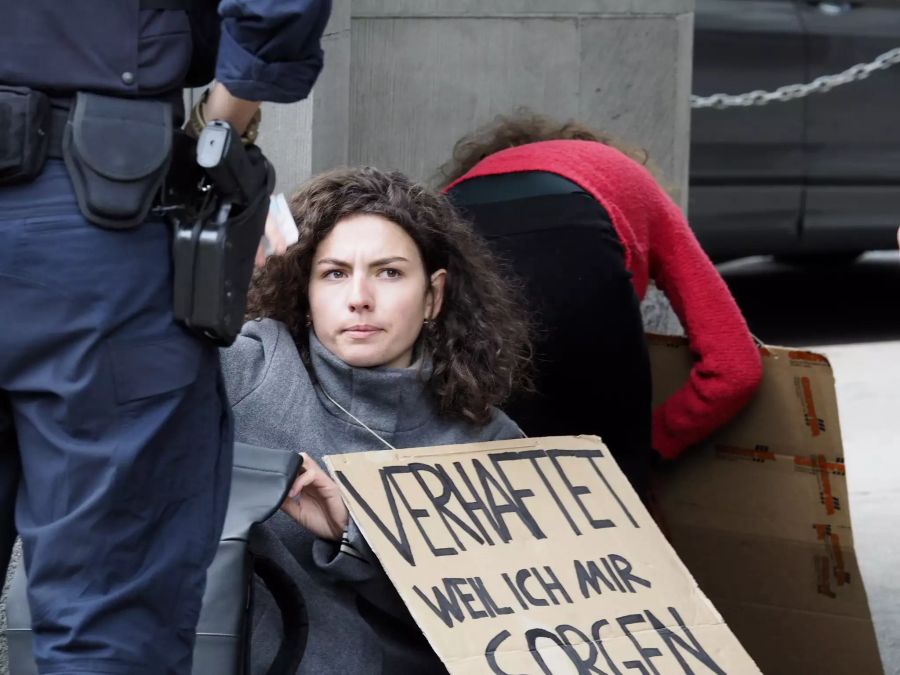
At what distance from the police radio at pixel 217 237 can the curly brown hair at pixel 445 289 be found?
32.7 inches

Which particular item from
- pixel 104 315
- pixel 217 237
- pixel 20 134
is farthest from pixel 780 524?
pixel 20 134

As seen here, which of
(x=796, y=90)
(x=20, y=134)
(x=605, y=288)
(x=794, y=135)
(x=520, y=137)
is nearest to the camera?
(x=20, y=134)

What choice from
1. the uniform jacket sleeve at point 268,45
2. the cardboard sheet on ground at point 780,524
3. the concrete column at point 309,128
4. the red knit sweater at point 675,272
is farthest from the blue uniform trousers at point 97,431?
the concrete column at point 309,128

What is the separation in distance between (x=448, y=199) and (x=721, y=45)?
3343 mm

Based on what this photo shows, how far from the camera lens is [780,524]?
325 centimetres

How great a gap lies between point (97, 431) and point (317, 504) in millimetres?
686

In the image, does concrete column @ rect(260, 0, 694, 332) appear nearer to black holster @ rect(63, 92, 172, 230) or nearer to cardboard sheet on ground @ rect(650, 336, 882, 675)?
cardboard sheet on ground @ rect(650, 336, 882, 675)

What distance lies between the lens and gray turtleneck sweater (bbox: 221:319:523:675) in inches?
99.0

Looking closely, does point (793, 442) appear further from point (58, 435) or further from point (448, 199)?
point (58, 435)

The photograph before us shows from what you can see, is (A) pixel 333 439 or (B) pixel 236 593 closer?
(B) pixel 236 593

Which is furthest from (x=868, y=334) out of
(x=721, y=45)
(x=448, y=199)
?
(x=448, y=199)

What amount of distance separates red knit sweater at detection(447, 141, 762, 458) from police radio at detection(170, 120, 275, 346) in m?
1.27

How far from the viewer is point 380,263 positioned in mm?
2848

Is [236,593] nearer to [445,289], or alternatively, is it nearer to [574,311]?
[445,289]
